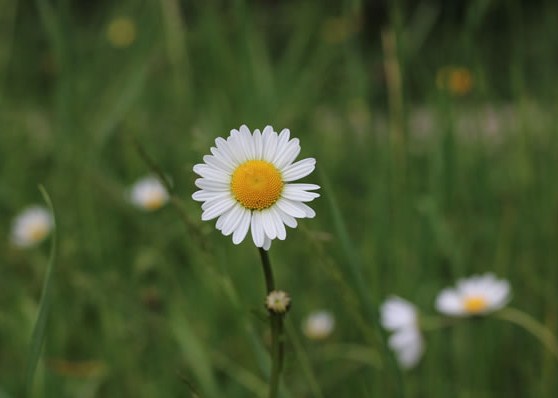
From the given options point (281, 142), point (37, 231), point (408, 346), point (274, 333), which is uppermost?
point (37, 231)

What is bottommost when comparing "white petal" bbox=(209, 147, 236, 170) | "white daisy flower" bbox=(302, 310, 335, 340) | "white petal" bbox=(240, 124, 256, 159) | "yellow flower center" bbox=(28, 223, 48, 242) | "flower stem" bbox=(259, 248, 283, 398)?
"flower stem" bbox=(259, 248, 283, 398)

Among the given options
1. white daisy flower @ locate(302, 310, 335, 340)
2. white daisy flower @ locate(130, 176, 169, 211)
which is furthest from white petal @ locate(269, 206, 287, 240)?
white daisy flower @ locate(130, 176, 169, 211)

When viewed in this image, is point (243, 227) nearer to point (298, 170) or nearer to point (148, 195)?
point (298, 170)

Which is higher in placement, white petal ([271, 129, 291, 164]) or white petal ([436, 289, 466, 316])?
white petal ([436, 289, 466, 316])

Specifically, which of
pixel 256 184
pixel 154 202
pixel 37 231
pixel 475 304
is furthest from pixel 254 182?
pixel 37 231

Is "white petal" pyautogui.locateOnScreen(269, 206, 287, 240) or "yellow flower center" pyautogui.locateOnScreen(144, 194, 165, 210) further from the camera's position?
"yellow flower center" pyautogui.locateOnScreen(144, 194, 165, 210)

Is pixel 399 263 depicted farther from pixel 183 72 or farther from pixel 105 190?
pixel 183 72

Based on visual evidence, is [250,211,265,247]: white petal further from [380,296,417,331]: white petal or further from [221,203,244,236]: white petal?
[380,296,417,331]: white petal

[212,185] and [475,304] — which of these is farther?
[475,304]
